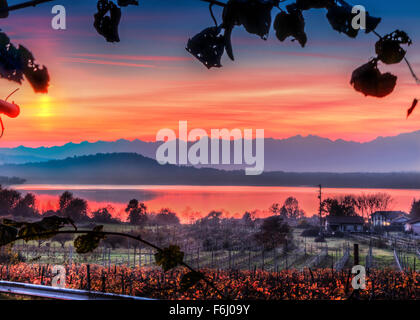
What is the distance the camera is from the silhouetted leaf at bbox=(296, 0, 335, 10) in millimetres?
359

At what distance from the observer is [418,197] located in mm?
46219

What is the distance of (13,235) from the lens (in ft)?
1.55

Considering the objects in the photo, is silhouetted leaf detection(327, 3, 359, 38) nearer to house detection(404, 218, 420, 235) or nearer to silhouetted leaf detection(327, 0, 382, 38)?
silhouetted leaf detection(327, 0, 382, 38)

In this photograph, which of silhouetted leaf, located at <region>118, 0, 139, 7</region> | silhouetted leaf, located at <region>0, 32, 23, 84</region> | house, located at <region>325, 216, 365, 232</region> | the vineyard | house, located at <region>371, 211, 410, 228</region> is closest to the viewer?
silhouetted leaf, located at <region>118, 0, 139, 7</region>

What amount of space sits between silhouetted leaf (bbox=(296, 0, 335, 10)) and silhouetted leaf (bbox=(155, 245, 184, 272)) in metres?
0.27

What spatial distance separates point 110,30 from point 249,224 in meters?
34.5

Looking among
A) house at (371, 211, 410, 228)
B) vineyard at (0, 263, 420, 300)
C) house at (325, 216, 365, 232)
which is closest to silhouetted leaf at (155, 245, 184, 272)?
vineyard at (0, 263, 420, 300)

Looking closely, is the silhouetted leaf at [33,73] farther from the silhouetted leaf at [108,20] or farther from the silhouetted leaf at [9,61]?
the silhouetted leaf at [108,20]
